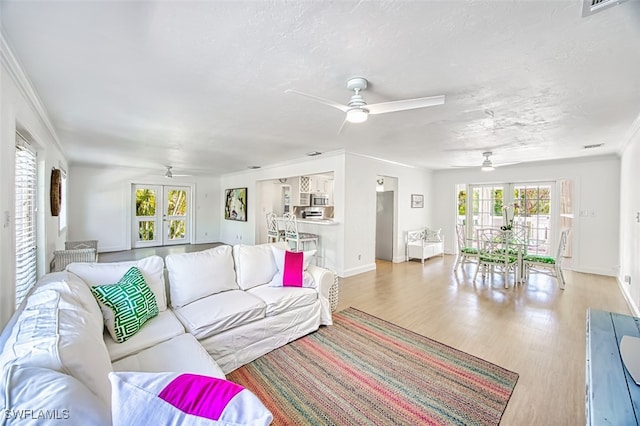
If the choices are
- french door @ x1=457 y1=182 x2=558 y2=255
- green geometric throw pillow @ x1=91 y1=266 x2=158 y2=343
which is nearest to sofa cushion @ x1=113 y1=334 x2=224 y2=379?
green geometric throw pillow @ x1=91 y1=266 x2=158 y2=343

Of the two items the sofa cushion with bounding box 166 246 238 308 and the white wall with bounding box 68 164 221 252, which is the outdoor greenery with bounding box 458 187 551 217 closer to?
the sofa cushion with bounding box 166 246 238 308

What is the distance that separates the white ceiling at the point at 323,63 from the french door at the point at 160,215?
15.2 feet

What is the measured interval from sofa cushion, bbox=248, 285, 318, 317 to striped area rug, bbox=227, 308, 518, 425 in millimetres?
355

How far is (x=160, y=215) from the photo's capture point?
8.21m

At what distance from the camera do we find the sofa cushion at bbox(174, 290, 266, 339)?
2074 mm

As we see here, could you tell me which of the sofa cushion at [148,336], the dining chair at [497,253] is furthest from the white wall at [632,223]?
the sofa cushion at [148,336]

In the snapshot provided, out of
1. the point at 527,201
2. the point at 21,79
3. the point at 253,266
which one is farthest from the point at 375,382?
the point at 527,201

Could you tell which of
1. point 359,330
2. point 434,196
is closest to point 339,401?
point 359,330

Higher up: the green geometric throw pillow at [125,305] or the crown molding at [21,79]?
the crown molding at [21,79]

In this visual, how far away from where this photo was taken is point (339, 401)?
75.4 inches

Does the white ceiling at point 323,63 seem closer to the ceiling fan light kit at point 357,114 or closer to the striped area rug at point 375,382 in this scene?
the ceiling fan light kit at point 357,114

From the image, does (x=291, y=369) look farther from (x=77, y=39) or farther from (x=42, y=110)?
(x=42, y=110)

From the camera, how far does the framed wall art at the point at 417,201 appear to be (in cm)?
696

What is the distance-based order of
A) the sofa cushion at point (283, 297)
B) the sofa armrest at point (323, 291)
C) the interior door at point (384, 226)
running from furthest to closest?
the interior door at point (384, 226), the sofa armrest at point (323, 291), the sofa cushion at point (283, 297)
